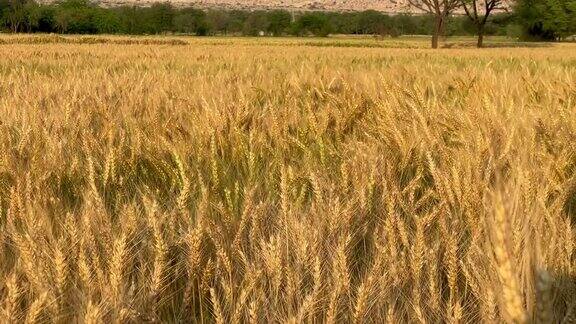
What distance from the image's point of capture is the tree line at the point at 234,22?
196 ft

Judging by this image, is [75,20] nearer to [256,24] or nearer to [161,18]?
[161,18]

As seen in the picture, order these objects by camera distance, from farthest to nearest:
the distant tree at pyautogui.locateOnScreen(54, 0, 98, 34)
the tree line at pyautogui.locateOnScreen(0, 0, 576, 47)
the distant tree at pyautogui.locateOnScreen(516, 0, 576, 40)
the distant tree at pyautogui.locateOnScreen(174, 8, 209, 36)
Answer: the distant tree at pyautogui.locateOnScreen(174, 8, 209, 36), the distant tree at pyautogui.locateOnScreen(54, 0, 98, 34), the tree line at pyautogui.locateOnScreen(0, 0, 576, 47), the distant tree at pyautogui.locateOnScreen(516, 0, 576, 40)

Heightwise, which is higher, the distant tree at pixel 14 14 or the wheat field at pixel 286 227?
the distant tree at pixel 14 14

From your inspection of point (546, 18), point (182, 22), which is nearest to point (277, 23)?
point (182, 22)

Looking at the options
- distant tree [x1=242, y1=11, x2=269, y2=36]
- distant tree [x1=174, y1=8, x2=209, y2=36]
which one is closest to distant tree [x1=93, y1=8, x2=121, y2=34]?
distant tree [x1=174, y1=8, x2=209, y2=36]

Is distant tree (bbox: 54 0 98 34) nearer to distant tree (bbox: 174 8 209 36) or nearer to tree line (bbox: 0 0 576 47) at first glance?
tree line (bbox: 0 0 576 47)

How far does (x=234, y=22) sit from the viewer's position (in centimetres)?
9362

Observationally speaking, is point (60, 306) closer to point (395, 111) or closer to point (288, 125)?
point (288, 125)

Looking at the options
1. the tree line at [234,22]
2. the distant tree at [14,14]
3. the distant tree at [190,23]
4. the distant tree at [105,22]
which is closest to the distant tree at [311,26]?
the tree line at [234,22]

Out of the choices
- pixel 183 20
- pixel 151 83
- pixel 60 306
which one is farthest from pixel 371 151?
pixel 183 20

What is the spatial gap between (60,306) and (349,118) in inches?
58.9

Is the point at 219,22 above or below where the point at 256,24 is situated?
above

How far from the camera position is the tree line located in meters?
59.9

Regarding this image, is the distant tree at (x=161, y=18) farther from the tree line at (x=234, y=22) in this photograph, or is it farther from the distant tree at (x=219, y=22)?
the distant tree at (x=219, y=22)
